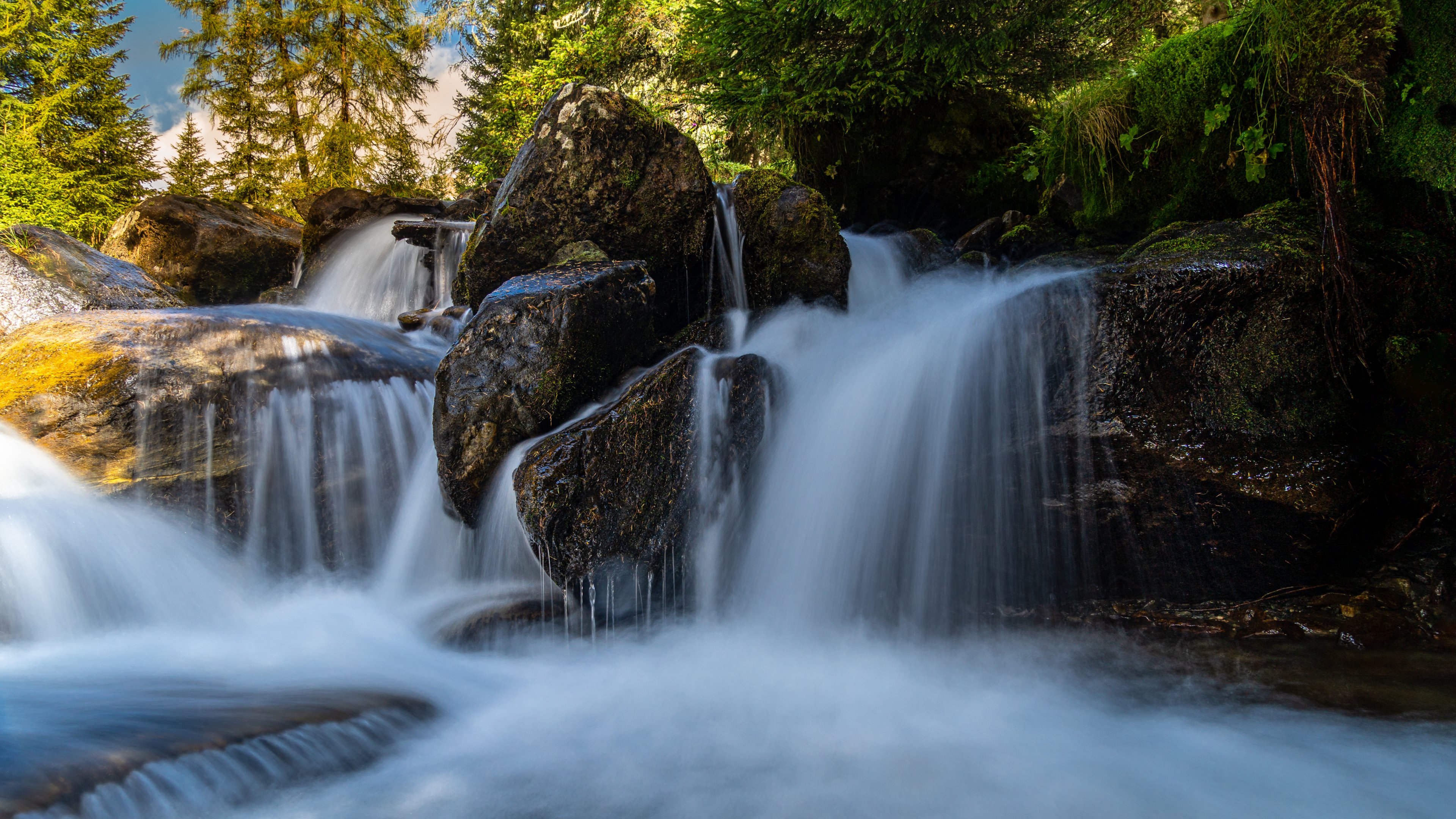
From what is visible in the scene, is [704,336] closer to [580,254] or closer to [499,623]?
[580,254]

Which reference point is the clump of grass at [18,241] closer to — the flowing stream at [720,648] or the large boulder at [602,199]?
the flowing stream at [720,648]

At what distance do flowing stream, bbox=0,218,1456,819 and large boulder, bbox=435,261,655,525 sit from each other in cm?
38

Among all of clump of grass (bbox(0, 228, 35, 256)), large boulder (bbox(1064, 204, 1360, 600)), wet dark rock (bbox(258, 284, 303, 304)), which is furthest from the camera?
wet dark rock (bbox(258, 284, 303, 304))

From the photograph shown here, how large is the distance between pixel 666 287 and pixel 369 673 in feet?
13.4

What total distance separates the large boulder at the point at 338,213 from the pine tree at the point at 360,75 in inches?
273

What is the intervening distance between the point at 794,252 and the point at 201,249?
10.2 meters

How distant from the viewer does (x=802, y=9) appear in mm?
7410

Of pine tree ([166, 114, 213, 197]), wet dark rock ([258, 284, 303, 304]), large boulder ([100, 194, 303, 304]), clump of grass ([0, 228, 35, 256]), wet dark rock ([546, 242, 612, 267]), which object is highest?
pine tree ([166, 114, 213, 197])

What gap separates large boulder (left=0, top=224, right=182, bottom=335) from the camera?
6422 mm

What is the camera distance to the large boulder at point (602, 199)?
6.21m

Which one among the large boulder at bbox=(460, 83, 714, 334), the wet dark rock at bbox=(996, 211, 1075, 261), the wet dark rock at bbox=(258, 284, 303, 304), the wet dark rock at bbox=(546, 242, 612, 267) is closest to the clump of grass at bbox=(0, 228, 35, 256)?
the wet dark rock at bbox=(258, 284, 303, 304)

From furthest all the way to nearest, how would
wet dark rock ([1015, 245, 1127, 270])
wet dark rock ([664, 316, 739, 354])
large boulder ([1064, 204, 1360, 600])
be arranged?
wet dark rock ([664, 316, 739, 354]) < wet dark rock ([1015, 245, 1127, 270]) < large boulder ([1064, 204, 1360, 600])

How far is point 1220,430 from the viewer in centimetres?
349

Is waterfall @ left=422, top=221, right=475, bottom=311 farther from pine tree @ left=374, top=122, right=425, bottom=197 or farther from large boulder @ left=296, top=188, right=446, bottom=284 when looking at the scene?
pine tree @ left=374, top=122, right=425, bottom=197
